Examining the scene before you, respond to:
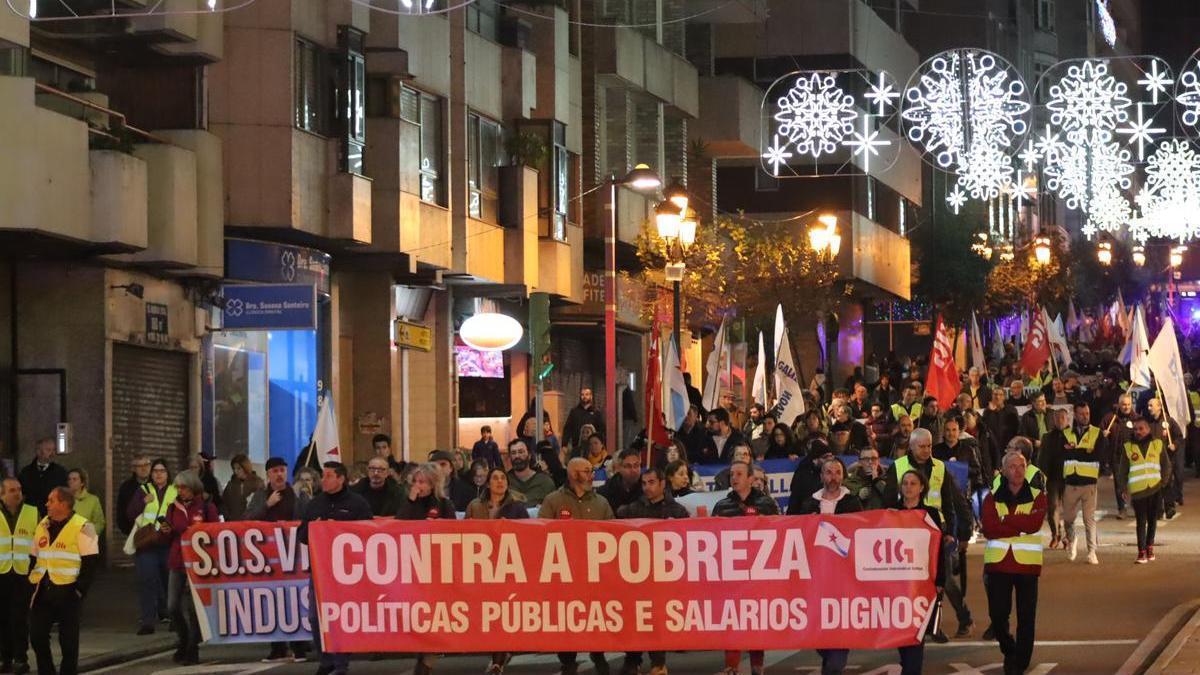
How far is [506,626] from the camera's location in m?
16.2

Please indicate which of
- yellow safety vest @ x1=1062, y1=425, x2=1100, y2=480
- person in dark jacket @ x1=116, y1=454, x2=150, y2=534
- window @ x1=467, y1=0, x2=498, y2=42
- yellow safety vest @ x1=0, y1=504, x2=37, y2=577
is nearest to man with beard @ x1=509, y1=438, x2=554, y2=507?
person in dark jacket @ x1=116, y1=454, x2=150, y2=534

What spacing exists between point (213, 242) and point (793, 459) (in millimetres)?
7486

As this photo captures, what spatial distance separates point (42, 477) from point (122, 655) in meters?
3.67

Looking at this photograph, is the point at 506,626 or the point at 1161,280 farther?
the point at 1161,280

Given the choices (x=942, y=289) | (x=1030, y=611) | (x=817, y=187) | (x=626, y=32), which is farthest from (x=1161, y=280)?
(x=1030, y=611)

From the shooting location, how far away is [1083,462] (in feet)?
85.9

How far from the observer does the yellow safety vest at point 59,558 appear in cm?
1680

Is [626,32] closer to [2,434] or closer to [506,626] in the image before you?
[2,434]

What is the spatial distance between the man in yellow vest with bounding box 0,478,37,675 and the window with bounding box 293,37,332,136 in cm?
1280

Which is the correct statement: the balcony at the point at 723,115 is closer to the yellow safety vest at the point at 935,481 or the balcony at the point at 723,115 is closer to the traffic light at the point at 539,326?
the traffic light at the point at 539,326

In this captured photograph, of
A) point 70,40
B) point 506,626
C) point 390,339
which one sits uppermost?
point 70,40

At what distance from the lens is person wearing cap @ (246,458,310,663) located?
62.6 feet

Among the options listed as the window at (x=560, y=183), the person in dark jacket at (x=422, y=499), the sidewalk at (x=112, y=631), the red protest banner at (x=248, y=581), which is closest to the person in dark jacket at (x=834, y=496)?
the person in dark jacket at (x=422, y=499)

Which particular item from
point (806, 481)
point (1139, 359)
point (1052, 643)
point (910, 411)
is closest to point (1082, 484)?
point (910, 411)
